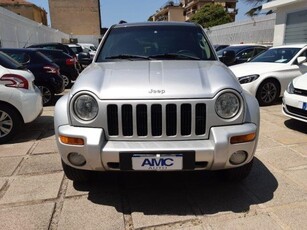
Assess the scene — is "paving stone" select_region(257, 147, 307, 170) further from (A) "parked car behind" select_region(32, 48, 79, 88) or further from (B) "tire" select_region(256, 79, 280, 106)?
(A) "parked car behind" select_region(32, 48, 79, 88)

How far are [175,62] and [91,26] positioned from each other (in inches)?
2377

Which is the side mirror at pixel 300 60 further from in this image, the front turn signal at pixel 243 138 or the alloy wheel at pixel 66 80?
the alloy wheel at pixel 66 80

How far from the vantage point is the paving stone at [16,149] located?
14.6 ft

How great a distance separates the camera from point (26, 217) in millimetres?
2799

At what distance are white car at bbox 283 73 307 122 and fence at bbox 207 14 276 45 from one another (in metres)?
15.7

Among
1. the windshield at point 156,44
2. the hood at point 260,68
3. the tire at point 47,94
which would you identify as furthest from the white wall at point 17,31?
the windshield at point 156,44

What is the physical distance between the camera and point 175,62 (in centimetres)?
343

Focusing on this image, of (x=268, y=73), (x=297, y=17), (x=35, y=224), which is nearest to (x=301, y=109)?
(x=268, y=73)

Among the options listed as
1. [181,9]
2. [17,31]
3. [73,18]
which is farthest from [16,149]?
[181,9]

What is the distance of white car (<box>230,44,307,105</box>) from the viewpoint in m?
7.46

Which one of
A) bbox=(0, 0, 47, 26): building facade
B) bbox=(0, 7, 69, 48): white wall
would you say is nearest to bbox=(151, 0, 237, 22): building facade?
bbox=(0, 0, 47, 26): building facade

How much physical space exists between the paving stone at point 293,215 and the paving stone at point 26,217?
2.08m

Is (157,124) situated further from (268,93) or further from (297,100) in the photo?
(268,93)

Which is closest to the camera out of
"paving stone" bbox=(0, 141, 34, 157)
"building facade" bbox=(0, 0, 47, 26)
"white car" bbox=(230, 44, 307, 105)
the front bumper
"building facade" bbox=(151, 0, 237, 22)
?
the front bumper
